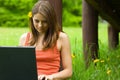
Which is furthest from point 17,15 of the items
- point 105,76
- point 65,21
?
point 105,76

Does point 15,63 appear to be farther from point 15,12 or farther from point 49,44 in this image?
point 15,12

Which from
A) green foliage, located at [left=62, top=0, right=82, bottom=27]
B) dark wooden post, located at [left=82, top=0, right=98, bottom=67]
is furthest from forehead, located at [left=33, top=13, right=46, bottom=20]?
green foliage, located at [left=62, top=0, right=82, bottom=27]

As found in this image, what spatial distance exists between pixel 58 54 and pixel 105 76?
64.3 inches

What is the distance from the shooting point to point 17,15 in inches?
1075

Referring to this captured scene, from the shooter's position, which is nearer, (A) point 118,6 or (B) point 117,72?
(B) point 117,72

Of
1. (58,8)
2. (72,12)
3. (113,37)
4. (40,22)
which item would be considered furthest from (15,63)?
(72,12)

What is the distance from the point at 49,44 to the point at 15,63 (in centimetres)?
76

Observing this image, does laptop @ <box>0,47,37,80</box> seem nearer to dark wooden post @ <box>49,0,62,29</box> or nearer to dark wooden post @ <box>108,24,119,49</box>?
dark wooden post @ <box>49,0,62,29</box>

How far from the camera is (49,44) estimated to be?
3.59 m

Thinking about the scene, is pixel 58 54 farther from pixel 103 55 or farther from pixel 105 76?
pixel 103 55

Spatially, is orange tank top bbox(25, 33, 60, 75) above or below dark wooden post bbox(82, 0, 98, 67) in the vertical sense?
below

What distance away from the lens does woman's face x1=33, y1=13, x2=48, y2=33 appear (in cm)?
347

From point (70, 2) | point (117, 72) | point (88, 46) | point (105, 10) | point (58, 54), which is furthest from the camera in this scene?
point (70, 2)

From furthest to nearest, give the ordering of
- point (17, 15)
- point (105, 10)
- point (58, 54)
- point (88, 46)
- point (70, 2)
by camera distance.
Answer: point (70, 2)
point (17, 15)
point (105, 10)
point (88, 46)
point (58, 54)
